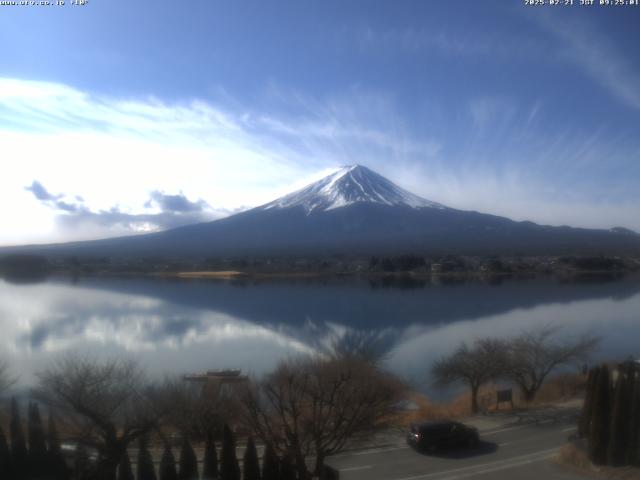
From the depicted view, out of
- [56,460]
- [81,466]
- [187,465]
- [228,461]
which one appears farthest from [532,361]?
[56,460]

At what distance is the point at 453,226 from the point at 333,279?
4507 centimetres

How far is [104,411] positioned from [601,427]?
4.73 m

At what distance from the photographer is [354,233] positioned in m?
79.4

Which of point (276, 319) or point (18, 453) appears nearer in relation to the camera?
point (18, 453)

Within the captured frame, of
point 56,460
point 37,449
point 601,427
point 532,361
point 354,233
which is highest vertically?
point 354,233

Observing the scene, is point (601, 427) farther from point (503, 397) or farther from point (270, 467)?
point (503, 397)

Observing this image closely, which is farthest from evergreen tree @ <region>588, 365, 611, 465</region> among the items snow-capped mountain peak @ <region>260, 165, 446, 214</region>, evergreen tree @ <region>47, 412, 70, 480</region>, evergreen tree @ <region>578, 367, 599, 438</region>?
snow-capped mountain peak @ <region>260, 165, 446, 214</region>

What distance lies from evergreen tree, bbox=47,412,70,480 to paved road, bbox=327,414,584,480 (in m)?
2.45

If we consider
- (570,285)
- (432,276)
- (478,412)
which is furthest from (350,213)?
(478,412)

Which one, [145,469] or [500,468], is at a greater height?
[145,469]

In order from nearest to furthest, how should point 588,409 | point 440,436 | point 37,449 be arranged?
1. point 37,449
2. point 588,409
3. point 440,436

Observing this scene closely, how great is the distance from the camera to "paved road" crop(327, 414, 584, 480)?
18.5ft

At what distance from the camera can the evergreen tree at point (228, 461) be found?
5.11 m

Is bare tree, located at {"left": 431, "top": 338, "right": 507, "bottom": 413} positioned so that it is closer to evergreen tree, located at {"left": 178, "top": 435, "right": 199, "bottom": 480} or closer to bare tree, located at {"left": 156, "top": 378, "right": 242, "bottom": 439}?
bare tree, located at {"left": 156, "top": 378, "right": 242, "bottom": 439}
